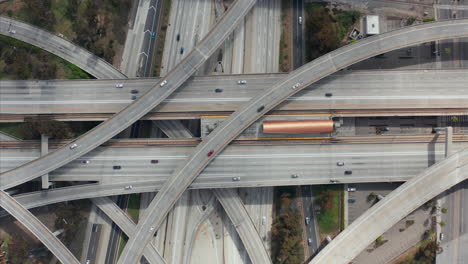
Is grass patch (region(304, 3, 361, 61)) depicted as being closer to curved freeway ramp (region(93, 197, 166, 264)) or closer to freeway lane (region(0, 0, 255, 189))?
freeway lane (region(0, 0, 255, 189))

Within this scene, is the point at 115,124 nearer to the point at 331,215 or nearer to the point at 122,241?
the point at 122,241

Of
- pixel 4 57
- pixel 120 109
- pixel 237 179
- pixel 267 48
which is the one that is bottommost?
pixel 237 179

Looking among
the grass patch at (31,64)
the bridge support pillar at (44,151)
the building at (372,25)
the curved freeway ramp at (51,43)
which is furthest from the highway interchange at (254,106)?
the grass patch at (31,64)

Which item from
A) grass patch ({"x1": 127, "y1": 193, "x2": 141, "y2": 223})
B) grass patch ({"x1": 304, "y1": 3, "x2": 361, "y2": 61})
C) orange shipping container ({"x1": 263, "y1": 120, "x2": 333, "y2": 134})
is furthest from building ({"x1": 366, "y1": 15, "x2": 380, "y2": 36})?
grass patch ({"x1": 127, "y1": 193, "x2": 141, "y2": 223})

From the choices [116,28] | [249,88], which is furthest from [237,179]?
[116,28]

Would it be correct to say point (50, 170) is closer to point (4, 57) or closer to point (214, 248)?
point (4, 57)

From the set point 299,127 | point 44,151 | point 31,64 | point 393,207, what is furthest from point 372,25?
point 31,64

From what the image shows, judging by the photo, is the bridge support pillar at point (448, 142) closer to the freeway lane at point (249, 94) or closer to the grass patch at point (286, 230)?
the freeway lane at point (249, 94)
